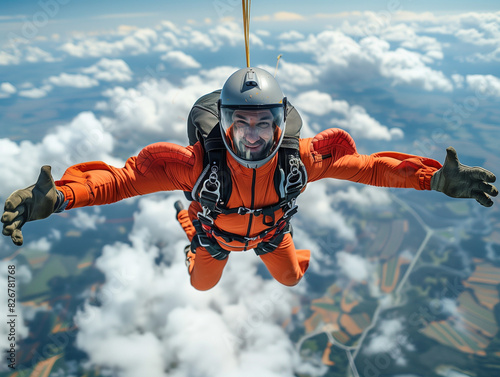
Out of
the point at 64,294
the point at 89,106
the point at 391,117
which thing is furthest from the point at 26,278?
the point at 391,117

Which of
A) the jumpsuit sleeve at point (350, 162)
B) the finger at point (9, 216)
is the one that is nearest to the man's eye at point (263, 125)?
the jumpsuit sleeve at point (350, 162)

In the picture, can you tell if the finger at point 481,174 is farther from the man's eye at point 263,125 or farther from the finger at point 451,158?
the man's eye at point 263,125

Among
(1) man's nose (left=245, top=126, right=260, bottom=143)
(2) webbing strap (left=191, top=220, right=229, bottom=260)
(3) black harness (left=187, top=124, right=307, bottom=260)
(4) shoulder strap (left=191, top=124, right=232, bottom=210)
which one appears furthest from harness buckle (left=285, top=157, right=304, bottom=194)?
(2) webbing strap (left=191, top=220, right=229, bottom=260)

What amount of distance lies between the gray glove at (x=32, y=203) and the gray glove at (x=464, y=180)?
10.9ft

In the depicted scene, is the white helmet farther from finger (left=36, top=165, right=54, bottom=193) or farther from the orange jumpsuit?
finger (left=36, top=165, right=54, bottom=193)

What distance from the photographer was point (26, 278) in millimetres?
86312

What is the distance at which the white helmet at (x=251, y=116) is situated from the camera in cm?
291

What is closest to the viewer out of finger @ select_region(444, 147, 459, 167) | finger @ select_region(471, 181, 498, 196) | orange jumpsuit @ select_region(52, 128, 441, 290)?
finger @ select_region(471, 181, 498, 196)

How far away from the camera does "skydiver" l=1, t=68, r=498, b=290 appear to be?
2.79 m

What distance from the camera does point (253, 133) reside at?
294 cm

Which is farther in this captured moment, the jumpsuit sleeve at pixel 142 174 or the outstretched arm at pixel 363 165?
the outstretched arm at pixel 363 165

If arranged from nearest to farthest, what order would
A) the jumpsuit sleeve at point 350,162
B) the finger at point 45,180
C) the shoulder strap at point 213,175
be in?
1. the finger at point 45,180
2. the shoulder strap at point 213,175
3. the jumpsuit sleeve at point 350,162

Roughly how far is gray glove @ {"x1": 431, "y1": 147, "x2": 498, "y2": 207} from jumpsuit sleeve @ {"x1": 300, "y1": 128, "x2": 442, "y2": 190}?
13.8 inches

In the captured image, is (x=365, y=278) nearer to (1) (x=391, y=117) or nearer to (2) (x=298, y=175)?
(1) (x=391, y=117)
